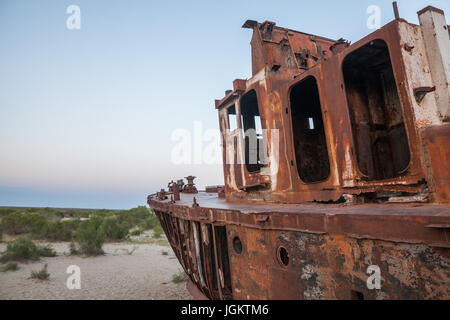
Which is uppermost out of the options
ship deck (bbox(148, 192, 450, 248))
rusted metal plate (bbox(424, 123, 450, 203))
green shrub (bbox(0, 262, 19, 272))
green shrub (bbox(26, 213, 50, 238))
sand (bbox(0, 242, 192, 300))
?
rusted metal plate (bbox(424, 123, 450, 203))

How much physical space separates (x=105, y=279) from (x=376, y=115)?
12651mm

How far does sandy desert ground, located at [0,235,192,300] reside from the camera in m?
10.0

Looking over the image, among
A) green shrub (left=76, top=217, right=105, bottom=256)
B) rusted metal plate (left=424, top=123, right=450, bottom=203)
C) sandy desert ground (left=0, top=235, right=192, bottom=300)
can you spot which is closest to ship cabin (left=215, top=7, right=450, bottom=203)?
rusted metal plate (left=424, top=123, right=450, bottom=203)

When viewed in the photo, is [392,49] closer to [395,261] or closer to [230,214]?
[395,261]

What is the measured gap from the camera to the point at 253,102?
6.22m

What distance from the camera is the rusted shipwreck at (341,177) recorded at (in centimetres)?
185

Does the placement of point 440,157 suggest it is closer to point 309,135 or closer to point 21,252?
point 309,135

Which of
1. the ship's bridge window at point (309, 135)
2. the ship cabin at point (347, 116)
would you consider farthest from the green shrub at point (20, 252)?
the ship's bridge window at point (309, 135)

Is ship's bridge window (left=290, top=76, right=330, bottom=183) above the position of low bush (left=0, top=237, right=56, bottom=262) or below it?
above

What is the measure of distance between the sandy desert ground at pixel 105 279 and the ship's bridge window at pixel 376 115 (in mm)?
7747

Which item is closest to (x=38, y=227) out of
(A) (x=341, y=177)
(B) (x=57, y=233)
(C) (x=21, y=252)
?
(B) (x=57, y=233)

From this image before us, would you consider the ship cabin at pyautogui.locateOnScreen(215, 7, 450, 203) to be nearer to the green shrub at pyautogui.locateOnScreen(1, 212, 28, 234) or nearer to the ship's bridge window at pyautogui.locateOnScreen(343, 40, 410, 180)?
the ship's bridge window at pyautogui.locateOnScreen(343, 40, 410, 180)

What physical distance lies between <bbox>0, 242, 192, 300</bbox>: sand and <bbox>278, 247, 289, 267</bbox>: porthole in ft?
24.8

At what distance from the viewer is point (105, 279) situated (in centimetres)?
1228
